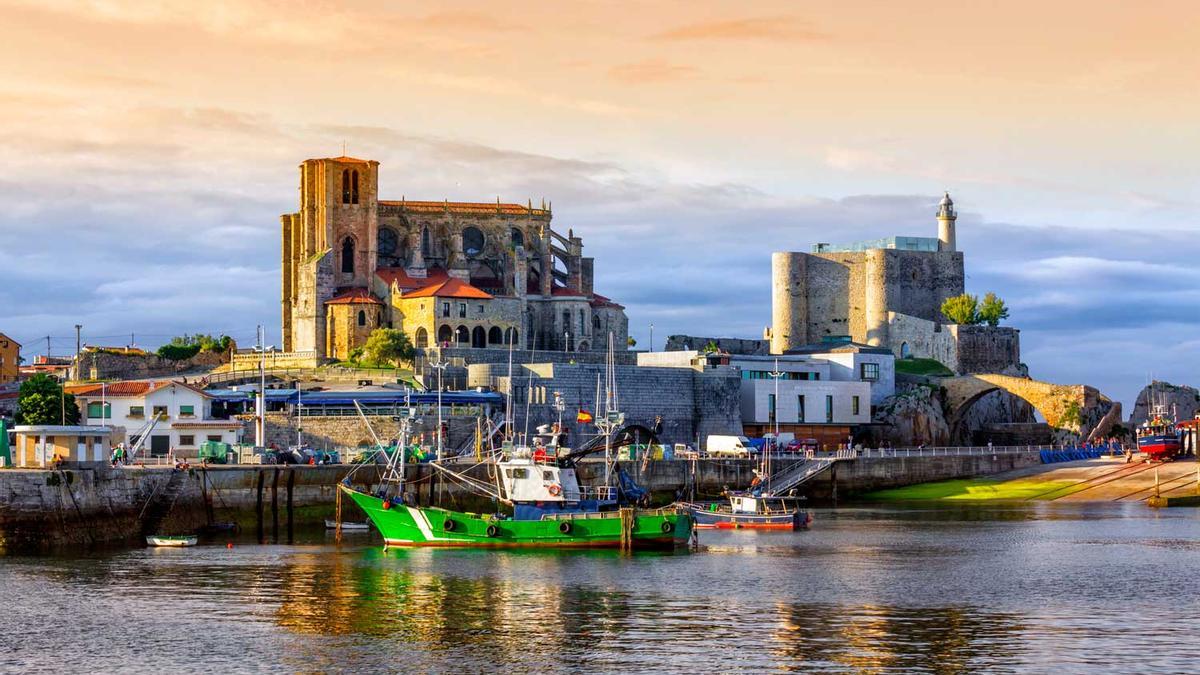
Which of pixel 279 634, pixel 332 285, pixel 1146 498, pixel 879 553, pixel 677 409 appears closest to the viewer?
pixel 279 634

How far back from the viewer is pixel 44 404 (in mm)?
98188

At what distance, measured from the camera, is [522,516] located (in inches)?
2778

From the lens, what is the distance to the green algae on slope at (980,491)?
103 metres

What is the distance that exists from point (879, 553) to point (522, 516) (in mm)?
14242

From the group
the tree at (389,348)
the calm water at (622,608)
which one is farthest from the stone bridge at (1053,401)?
the calm water at (622,608)

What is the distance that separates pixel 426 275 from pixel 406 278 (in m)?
2.34

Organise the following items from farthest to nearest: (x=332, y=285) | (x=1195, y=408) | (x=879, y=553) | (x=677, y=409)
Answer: (x=1195, y=408)
(x=332, y=285)
(x=677, y=409)
(x=879, y=553)

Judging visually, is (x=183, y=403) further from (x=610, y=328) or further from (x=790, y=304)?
(x=790, y=304)

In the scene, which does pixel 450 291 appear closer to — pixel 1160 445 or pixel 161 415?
pixel 161 415

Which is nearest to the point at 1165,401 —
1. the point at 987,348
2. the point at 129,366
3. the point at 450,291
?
the point at 987,348

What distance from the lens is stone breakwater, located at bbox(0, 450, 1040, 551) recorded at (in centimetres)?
6869

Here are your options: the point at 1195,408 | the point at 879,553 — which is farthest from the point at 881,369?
the point at 879,553

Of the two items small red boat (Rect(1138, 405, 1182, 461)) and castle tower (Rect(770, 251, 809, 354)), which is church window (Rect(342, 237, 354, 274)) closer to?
castle tower (Rect(770, 251, 809, 354))

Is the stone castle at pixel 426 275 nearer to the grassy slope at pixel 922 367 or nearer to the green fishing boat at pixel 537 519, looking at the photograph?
the grassy slope at pixel 922 367
